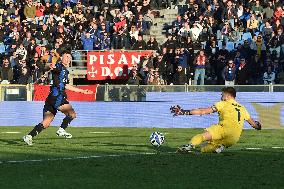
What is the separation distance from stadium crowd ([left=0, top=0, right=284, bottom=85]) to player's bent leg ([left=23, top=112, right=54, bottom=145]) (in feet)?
43.9

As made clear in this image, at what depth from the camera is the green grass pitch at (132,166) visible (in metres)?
12.2

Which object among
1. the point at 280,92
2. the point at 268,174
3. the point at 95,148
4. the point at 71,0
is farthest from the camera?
the point at 71,0

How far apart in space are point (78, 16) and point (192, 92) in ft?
38.7

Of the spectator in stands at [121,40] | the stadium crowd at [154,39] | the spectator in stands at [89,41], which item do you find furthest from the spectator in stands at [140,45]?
the spectator in stands at [89,41]

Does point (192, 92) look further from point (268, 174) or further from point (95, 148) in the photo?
point (268, 174)

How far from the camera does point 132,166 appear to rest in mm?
14883

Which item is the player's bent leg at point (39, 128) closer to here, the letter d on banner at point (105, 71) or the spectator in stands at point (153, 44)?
the letter d on banner at point (105, 71)

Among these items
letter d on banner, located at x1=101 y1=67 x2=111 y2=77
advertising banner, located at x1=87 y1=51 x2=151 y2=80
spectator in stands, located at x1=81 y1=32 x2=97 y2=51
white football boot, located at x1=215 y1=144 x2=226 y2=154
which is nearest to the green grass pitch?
white football boot, located at x1=215 y1=144 x2=226 y2=154

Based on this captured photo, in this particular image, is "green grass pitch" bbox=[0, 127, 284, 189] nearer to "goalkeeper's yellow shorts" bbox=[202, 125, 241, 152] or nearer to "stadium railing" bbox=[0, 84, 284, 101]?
"goalkeeper's yellow shorts" bbox=[202, 125, 241, 152]

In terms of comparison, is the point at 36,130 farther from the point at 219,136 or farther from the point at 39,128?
the point at 219,136

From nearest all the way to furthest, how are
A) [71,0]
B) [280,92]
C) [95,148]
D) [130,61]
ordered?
[95,148] → [280,92] → [130,61] → [71,0]

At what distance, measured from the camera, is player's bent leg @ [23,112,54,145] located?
20.6 m

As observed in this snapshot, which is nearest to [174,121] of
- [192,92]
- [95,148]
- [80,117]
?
[192,92]

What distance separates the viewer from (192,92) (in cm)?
3173
